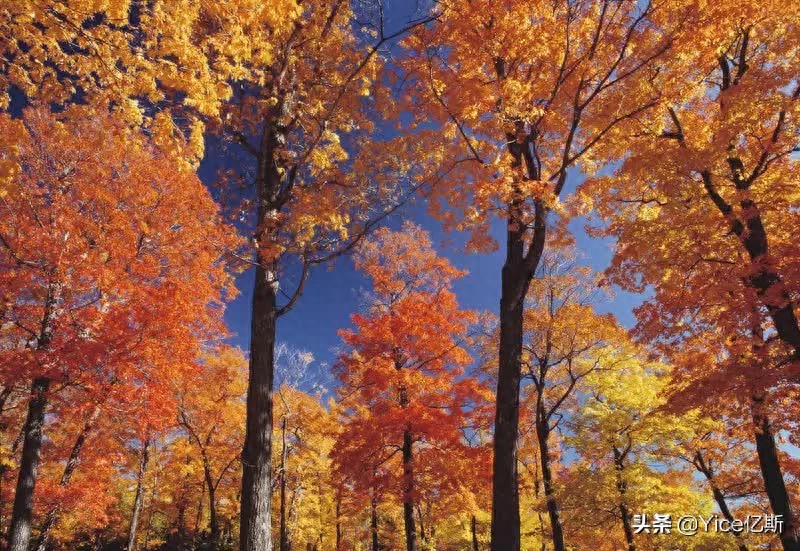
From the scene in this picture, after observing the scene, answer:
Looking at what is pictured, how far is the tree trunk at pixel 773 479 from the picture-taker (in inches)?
358

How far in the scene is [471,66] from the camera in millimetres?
7309

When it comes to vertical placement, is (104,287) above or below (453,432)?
above

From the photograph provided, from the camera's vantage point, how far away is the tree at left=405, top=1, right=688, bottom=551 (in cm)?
588

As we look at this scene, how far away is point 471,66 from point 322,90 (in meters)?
2.56

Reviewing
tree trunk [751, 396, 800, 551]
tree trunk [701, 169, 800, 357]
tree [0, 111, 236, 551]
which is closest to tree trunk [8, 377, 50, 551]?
tree [0, 111, 236, 551]

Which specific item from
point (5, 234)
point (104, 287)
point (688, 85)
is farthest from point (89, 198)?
point (688, 85)

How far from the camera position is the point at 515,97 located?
20.9ft

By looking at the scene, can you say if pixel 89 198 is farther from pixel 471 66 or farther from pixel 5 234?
pixel 471 66

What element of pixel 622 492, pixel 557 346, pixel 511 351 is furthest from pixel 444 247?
pixel 622 492

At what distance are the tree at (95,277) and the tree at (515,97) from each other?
5.58 m

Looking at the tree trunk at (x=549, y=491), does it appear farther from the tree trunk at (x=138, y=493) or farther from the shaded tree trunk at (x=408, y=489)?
the tree trunk at (x=138, y=493)

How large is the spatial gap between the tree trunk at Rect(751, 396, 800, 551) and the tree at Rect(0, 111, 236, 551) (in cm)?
1219

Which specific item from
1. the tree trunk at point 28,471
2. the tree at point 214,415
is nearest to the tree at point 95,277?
the tree trunk at point 28,471

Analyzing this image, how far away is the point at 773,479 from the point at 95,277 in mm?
16963
